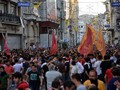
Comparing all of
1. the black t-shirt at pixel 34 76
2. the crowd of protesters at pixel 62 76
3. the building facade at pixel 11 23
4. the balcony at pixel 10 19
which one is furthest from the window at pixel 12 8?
the black t-shirt at pixel 34 76

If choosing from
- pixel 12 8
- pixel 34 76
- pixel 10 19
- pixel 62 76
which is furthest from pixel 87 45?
pixel 12 8

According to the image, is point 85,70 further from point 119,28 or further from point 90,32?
point 119,28

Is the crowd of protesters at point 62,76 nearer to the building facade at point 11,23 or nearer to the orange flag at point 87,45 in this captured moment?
the orange flag at point 87,45

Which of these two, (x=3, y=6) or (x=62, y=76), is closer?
(x=62, y=76)

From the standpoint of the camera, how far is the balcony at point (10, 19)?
38056mm

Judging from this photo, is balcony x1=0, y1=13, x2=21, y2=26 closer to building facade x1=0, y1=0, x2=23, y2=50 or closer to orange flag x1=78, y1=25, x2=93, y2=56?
building facade x1=0, y1=0, x2=23, y2=50

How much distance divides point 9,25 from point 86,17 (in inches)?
4611

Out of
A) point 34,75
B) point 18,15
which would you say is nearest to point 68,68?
point 34,75

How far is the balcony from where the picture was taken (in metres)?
38.1

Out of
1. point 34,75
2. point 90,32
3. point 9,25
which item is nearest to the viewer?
point 34,75

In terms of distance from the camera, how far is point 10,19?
40.0 m

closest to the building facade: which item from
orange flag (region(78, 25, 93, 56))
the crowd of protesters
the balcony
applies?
the balcony

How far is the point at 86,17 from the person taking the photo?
156 m

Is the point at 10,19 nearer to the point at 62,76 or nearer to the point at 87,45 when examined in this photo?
the point at 87,45
